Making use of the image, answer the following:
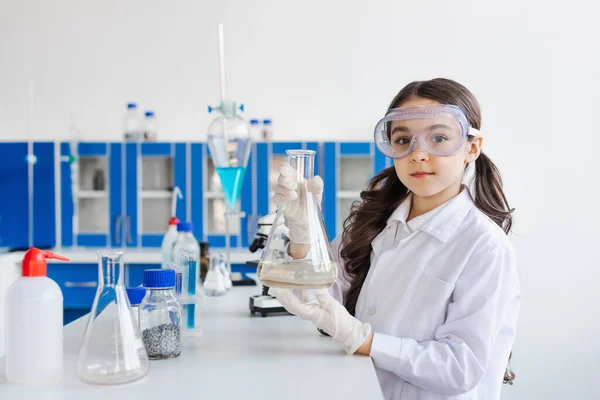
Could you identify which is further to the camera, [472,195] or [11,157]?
[11,157]

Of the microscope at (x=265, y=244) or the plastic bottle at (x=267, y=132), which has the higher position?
the plastic bottle at (x=267, y=132)

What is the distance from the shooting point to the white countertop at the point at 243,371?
1043 mm

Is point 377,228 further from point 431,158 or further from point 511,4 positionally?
point 511,4

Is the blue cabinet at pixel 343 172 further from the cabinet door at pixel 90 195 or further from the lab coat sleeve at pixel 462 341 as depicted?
the lab coat sleeve at pixel 462 341

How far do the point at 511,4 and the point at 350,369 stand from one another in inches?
151

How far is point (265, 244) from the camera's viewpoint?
4.87 feet

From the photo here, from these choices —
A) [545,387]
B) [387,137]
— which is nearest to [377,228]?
[387,137]

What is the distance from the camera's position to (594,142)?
13.7ft

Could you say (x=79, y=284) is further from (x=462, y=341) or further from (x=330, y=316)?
(x=462, y=341)

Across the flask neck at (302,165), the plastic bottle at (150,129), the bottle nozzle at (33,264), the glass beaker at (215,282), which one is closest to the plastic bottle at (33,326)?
the bottle nozzle at (33,264)

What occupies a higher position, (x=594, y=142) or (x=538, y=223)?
(x=594, y=142)

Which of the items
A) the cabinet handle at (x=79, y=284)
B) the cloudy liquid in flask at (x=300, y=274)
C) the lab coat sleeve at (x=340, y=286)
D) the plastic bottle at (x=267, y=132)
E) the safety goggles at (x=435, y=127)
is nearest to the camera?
the cloudy liquid in flask at (x=300, y=274)

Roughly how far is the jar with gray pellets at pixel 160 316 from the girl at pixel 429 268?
23 centimetres

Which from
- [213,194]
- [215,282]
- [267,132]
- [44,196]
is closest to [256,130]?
[267,132]
